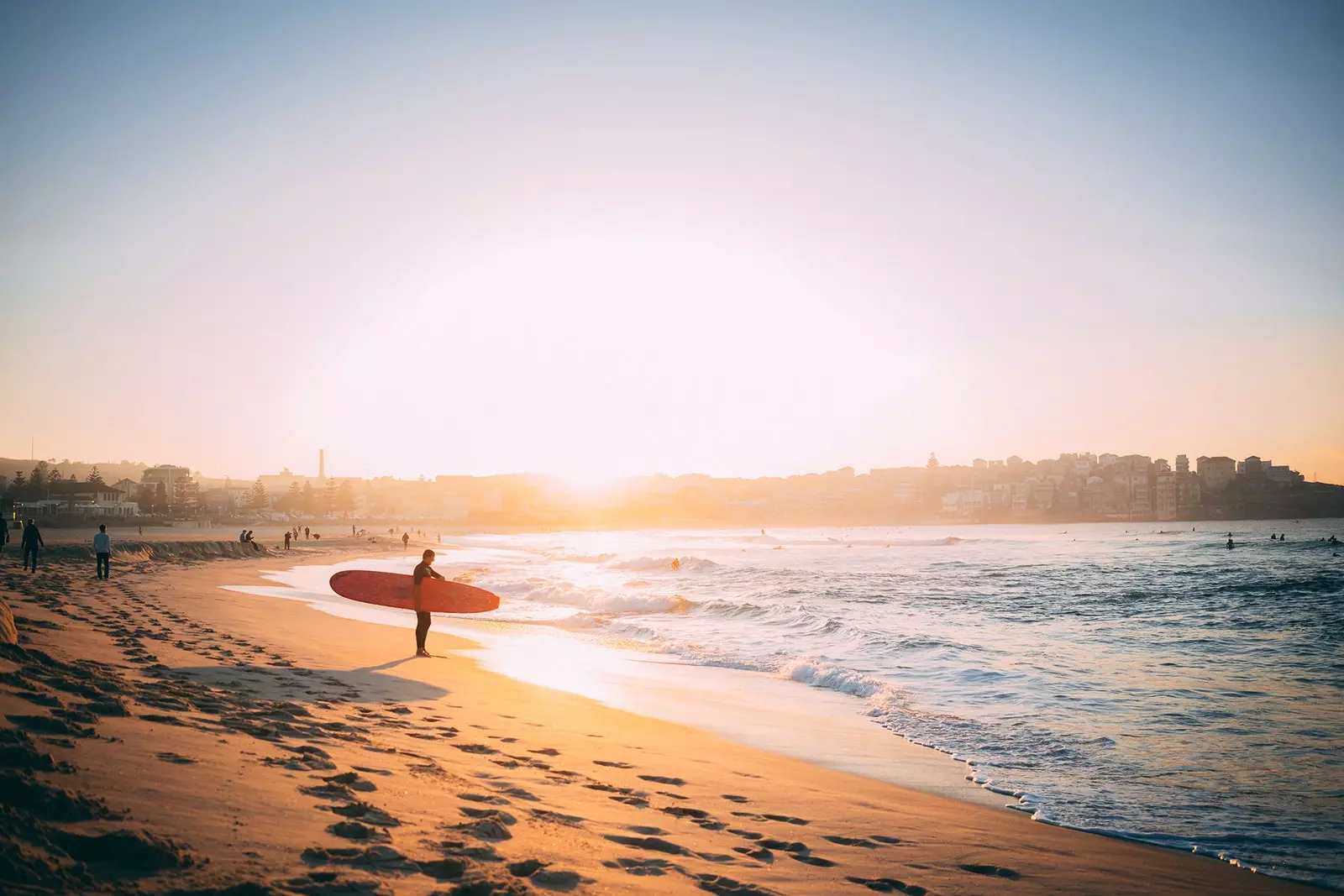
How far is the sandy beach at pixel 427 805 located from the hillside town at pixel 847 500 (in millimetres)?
90679

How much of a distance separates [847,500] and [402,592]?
176832mm

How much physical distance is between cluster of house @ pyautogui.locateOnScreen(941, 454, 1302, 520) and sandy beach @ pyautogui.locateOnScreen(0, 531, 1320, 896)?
163 meters

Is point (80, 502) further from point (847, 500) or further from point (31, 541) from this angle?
point (847, 500)

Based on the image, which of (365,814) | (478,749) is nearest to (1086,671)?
(478,749)

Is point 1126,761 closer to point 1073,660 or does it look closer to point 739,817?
point 739,817

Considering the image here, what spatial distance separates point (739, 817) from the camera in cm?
510

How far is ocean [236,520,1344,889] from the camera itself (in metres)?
6.28

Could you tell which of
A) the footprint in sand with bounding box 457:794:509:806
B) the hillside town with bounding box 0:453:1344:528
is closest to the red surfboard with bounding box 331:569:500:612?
the footprint in sand with bounding box 457:794:509:806

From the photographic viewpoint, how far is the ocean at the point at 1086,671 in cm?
628

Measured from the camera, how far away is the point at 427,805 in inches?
166

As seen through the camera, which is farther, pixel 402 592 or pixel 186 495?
pixel 186 495

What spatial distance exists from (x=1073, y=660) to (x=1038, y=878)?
394 inches

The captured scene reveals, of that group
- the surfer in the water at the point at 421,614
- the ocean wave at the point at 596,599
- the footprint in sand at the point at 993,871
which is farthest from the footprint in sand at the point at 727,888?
the ocean wave at the point at 596,599

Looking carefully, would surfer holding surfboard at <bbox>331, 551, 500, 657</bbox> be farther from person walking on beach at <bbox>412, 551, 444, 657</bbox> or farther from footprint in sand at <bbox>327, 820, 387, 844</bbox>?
footprint in sand at <bbox>327, 820, 387, 844</bbox>
